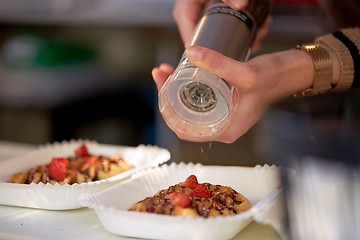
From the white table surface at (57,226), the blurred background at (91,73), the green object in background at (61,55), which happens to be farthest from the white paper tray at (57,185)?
the green object in background at (61,55)

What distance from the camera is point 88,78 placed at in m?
3.66

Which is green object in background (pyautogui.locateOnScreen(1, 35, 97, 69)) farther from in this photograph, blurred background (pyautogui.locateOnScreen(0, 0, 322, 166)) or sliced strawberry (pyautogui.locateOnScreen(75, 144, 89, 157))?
sliced strawberry (pyautogui.locateOnScreen(75, 144, 89, 157))

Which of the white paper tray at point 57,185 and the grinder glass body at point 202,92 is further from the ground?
the grinder glass body at point 202,92

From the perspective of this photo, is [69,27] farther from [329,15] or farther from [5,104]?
[329,15]

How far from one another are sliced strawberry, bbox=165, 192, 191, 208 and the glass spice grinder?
0.43 feet

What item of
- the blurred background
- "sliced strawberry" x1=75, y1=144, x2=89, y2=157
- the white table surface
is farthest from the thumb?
the blurred background

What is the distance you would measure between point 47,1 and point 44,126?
98 centimetres

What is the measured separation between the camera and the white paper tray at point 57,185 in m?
1.02

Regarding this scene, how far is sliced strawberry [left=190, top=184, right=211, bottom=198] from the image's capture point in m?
0.94

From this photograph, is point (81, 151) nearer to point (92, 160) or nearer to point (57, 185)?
point (92, 160)

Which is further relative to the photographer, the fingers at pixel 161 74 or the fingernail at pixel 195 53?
the fingers at pixel 161 74

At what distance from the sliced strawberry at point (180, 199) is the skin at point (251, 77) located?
136 mm

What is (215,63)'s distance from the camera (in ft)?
2.90

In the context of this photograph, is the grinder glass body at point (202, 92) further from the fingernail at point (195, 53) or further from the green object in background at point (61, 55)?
the green object in background at point (61, 55)
